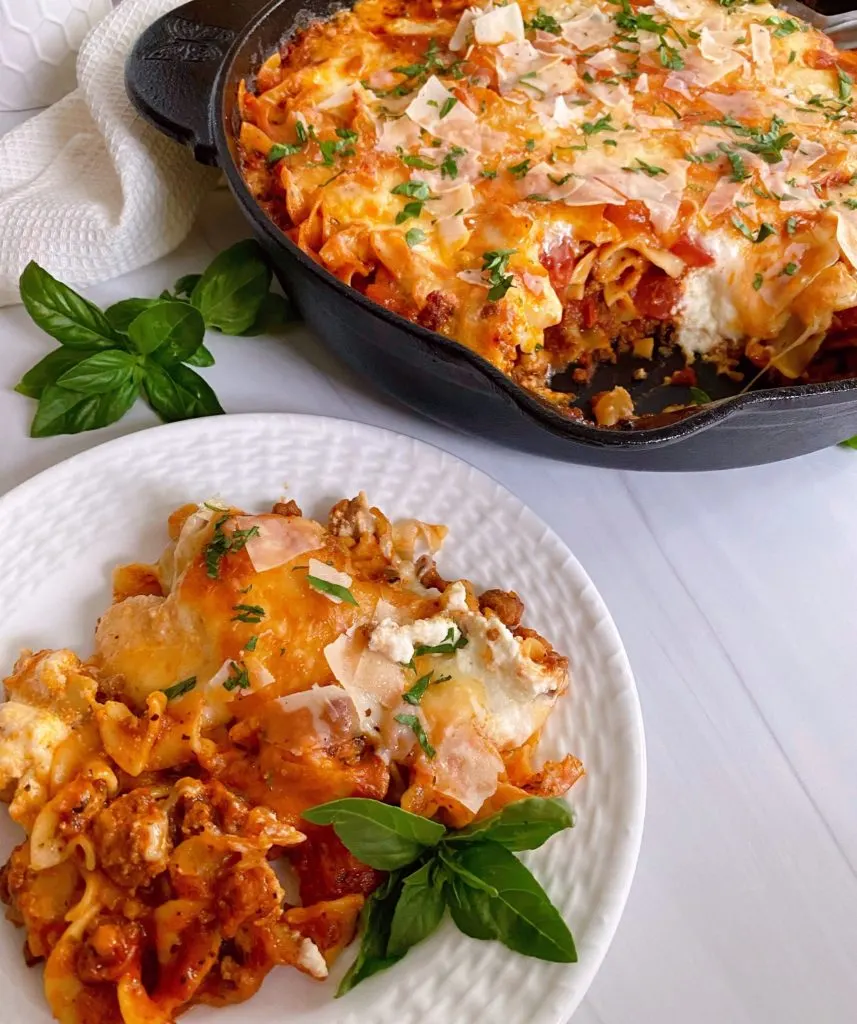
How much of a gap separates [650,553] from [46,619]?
38.1 inches

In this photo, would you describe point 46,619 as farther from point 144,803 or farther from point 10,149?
point 10,149

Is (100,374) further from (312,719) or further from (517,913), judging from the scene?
(517,913)

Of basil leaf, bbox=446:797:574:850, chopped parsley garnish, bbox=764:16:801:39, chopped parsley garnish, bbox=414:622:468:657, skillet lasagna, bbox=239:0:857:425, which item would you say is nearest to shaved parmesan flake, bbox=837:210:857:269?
skillet lasagna, bbox=239:0:857:425

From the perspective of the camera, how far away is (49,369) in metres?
1.66

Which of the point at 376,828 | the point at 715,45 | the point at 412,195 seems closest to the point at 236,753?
the point at 376,828

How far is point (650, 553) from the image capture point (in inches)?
66.4

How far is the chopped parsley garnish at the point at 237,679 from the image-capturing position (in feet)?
3.97

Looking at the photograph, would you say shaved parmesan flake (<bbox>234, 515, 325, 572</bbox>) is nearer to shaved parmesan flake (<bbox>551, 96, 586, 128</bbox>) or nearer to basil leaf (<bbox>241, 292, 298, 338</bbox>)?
basil leaf (<bbox>241, 292, 298, 338</bbox>)

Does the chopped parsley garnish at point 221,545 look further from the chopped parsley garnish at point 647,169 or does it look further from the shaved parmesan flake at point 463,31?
the shaved parmesan flake at point 463,31

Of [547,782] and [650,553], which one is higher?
[547,782]

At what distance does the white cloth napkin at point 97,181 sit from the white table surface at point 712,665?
9 centimetres

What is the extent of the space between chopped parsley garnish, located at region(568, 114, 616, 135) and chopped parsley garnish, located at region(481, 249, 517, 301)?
1.21 feet

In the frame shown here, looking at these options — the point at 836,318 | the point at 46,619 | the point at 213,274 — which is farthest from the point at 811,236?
the point at 46,619

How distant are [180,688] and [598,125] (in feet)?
4.28
